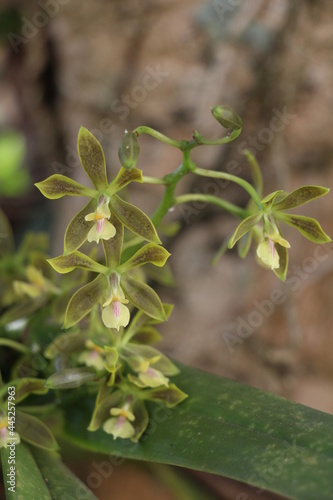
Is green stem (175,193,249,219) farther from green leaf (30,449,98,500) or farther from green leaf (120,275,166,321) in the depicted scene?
green leaf (30,449,98,500)

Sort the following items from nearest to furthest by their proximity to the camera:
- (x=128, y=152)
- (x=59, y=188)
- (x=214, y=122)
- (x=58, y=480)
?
1. (x=128, y=152)
2. (x=59, y=188)
3. (x=58, y=480)
4. (x=214, y=122)

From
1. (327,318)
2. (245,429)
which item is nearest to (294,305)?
(327,318)

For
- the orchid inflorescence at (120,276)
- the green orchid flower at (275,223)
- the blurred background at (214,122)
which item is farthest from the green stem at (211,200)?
the blurred background at (214,122)

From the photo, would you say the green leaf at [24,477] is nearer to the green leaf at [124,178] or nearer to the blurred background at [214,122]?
the green leaf at [124,178]

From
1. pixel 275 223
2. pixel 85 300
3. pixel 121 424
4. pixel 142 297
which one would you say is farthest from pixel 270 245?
pixel 121 424

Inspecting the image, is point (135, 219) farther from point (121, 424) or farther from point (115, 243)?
point (121, 424)

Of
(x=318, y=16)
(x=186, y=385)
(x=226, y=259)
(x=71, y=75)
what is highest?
(x=318, y=16)

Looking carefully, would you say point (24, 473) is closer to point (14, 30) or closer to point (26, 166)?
point (26, 166)
